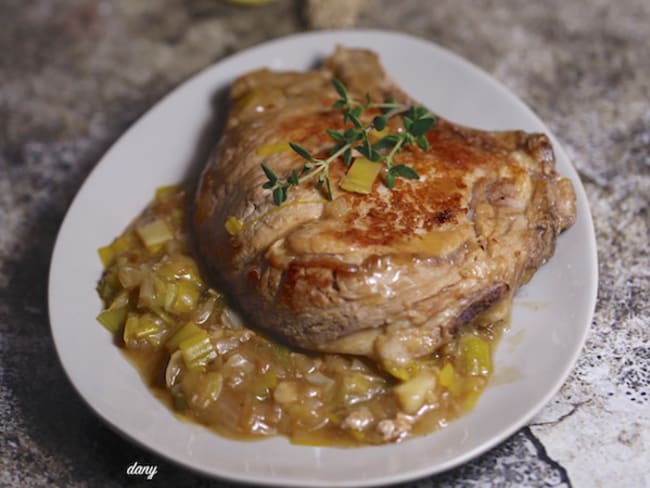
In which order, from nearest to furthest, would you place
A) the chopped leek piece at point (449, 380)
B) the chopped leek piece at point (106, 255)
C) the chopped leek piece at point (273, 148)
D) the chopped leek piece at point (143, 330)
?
the chopped leek piece at point (449, 380)
the chopped leek piece at point (143, 330)
the chopped leek piece at point (273, 148)
the chopped leek piece at point (106, 255)

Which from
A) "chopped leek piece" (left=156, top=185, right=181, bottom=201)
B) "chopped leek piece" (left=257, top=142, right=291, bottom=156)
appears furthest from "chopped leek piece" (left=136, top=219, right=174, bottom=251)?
"chopped leek piece" (left=257, top=142, right=291, bottom=156)

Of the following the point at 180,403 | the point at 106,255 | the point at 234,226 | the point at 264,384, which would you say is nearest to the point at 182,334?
the point at 180,403

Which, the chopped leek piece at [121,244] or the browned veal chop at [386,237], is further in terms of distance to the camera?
the chopped leek piece at [121,244]

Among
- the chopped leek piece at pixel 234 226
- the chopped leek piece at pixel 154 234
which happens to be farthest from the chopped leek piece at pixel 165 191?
the chopped leek piece at pixel 234 226

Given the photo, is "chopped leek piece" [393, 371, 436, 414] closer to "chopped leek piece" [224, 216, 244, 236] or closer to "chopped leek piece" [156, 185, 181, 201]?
"chopped leek piece" [224, 216, 244, 236]

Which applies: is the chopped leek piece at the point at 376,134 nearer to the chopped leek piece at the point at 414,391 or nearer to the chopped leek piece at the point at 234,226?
the chopped leek piece at the point at 234,226

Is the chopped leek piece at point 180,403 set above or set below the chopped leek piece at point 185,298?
below

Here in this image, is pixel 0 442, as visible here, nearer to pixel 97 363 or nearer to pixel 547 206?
pixel 97 363

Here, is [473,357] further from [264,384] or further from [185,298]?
[185,298]
